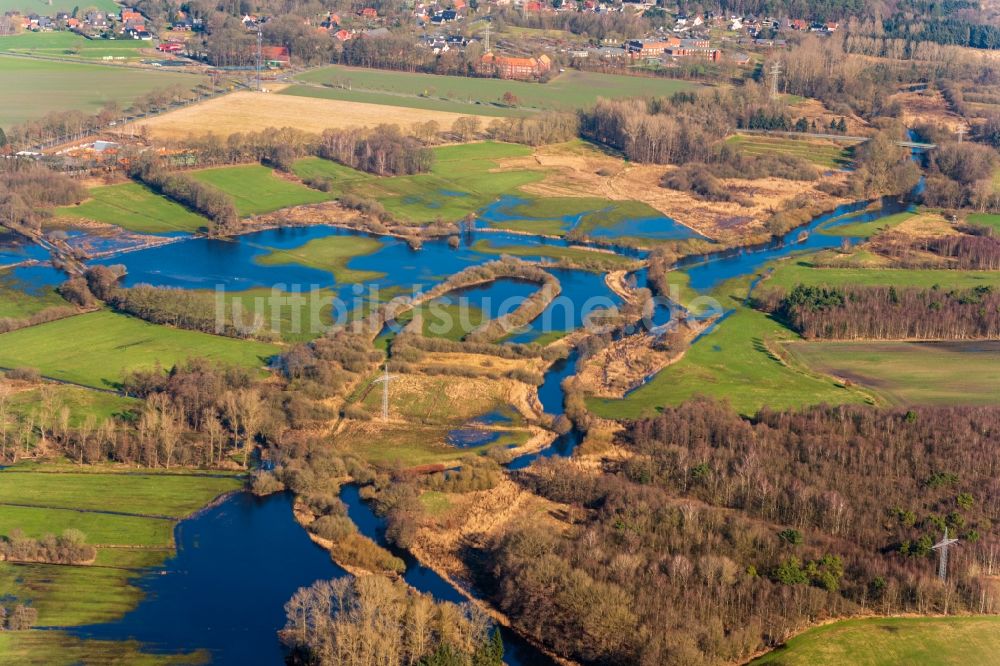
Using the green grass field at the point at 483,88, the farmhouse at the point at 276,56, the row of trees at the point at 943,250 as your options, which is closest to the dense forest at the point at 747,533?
the row of trees at the point at 943,250

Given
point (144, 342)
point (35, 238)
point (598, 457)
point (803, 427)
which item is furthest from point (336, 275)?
point (803, 427)

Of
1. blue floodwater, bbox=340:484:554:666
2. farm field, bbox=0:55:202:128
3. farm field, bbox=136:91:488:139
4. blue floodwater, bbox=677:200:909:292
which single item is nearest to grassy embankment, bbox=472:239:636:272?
blue floodwater, bbox=677:200:909:292

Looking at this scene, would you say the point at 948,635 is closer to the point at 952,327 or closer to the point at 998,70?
the point at 952,327

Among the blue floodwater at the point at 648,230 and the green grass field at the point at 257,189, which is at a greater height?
the green grass field at the point at 257,189

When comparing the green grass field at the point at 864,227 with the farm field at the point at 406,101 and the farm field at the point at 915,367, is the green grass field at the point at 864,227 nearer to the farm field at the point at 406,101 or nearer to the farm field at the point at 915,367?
the farm field at the point at 915,367

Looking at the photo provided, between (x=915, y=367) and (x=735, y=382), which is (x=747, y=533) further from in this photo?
(x=915, y=367)

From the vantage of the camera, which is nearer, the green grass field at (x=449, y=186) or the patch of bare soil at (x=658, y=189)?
the patch of bare soil at (x=658, y=189)

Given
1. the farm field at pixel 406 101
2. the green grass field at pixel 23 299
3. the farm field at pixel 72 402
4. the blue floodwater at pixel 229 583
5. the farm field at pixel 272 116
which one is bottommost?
the blue floodwater at pixel 229 583
